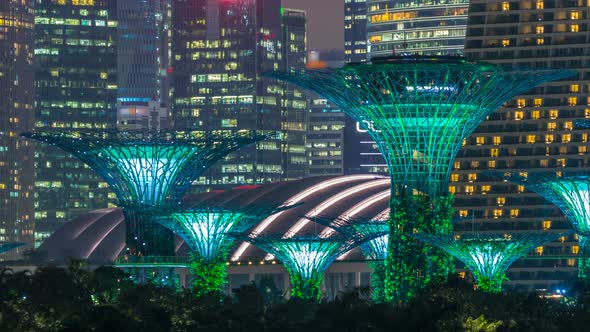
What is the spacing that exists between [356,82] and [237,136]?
27563mm

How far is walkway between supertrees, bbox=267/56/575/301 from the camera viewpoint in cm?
17488

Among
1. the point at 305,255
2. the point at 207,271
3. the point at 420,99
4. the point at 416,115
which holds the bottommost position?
the point at 207,271

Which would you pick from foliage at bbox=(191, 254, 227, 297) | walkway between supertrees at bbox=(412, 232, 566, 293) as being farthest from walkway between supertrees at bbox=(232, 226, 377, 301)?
walkway between supertrees at bbox=(412, 232, 566, 293)

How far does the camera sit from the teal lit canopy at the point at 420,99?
17475cm

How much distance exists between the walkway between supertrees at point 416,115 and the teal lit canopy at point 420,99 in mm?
84

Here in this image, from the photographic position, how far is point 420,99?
6895 inches

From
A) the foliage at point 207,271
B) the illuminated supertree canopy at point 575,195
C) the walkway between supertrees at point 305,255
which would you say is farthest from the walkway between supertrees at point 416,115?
the foliage at point 207,271

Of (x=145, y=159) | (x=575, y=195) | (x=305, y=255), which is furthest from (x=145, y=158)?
(x=575, y=195)

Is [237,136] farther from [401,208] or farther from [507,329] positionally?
[507,329]

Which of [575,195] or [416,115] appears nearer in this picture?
[416,115]

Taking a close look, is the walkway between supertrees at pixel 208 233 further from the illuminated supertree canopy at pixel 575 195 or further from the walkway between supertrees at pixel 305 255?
the illuminated supertree canopy at pixel 575 195

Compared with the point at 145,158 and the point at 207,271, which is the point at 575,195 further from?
the point at 145,158

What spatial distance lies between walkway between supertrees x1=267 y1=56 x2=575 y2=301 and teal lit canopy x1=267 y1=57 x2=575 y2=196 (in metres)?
0.08

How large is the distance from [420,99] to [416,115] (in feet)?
4.65
